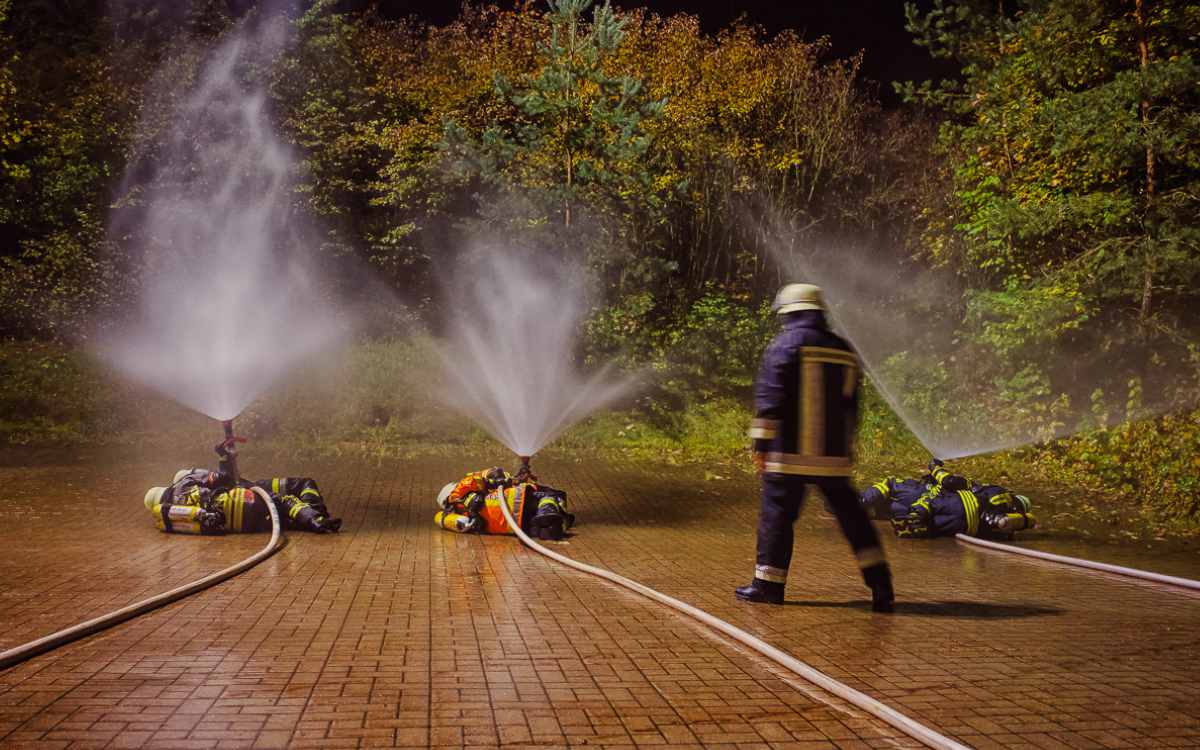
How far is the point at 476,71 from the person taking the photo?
32.0 meters

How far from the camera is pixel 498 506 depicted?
9852 millimetres

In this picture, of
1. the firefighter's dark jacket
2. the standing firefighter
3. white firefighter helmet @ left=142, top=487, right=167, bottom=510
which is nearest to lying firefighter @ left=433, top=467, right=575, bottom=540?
white firefighter helmet @ left=142, top=487, right=167, bottom=510

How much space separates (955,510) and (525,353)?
1442 centimetres

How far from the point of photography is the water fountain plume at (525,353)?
21.7 m

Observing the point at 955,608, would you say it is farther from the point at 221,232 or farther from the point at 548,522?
the point at 221,232

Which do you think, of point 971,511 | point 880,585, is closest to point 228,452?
point 880,585

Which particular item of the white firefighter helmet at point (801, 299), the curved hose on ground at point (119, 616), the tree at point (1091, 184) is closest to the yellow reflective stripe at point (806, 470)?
the white firefighter helmet at point (801, 299)

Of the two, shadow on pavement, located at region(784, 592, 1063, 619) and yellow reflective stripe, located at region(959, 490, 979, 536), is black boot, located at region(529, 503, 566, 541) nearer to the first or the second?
shadow on pavement, located at region(784, 592, 1063, 619)

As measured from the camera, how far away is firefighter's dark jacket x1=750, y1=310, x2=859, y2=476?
6379 millimetres

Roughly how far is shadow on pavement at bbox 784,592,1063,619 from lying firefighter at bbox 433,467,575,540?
3360 mm

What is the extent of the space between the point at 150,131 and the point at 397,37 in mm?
11940

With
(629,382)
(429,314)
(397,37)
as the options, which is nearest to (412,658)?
(629,382)

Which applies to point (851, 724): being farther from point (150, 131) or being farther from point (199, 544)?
Answer: point (150, 131)

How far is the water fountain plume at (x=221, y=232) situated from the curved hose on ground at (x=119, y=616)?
16.5 m
